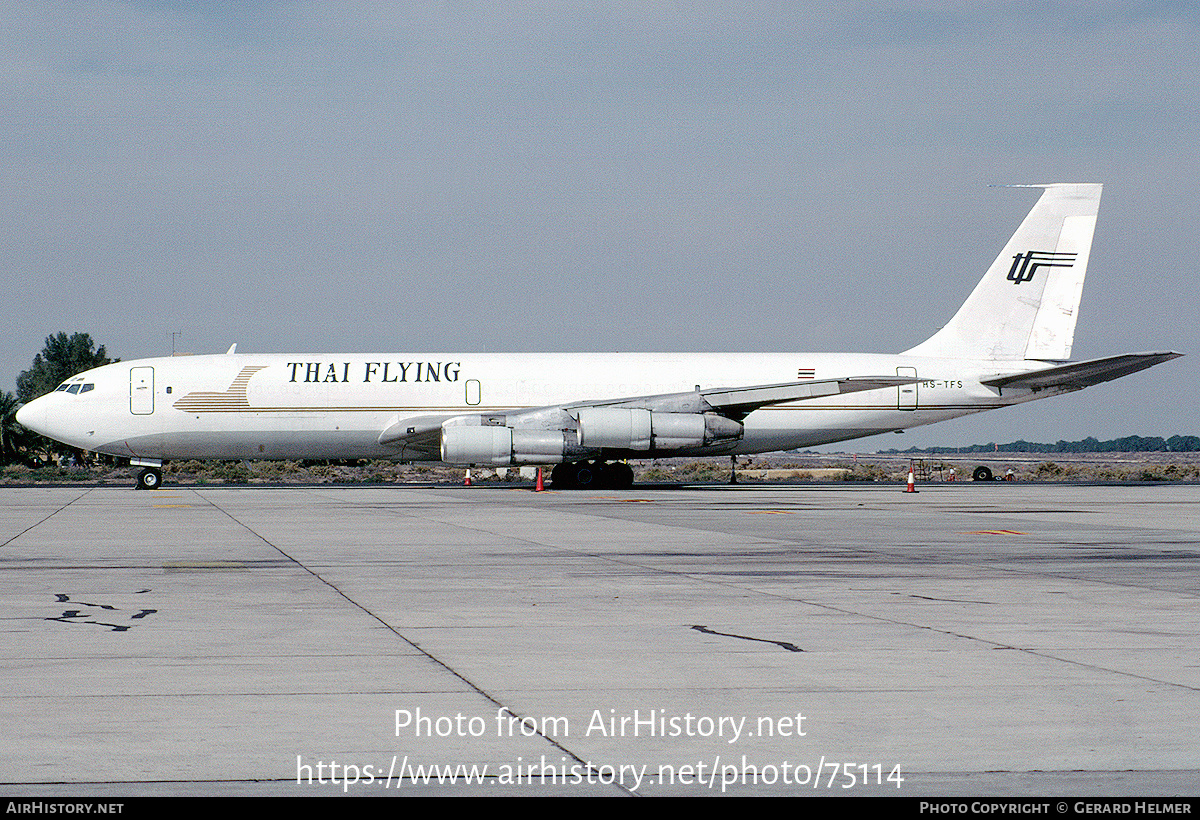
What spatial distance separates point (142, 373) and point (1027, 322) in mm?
27009

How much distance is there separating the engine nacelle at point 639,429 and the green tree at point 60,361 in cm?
7804

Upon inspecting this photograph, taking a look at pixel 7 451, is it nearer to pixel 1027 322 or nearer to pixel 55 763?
pixel 1027 322

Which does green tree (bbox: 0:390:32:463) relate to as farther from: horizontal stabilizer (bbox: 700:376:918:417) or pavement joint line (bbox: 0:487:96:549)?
horizontal stabilizer (bbox: 700:376:918:417)

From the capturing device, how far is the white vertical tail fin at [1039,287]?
39.7 meters

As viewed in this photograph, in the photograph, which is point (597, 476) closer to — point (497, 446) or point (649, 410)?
point (649, 410)

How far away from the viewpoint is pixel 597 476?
3769 centimetres

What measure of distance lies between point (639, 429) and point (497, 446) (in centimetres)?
399

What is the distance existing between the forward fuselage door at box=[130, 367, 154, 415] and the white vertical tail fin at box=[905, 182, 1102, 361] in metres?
24.3

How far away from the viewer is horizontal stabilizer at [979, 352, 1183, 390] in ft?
116

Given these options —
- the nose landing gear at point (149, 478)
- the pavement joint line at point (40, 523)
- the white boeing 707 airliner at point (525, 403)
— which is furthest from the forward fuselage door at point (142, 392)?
the pavement joint line at point (40, 523)

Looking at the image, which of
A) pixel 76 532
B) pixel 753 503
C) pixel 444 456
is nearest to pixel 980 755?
pixel 76 532

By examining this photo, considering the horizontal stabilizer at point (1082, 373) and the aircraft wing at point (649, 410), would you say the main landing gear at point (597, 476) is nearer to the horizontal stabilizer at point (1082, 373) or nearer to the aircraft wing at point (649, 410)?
the aircraft wing at point (649, 410)

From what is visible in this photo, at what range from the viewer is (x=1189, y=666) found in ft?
24.7


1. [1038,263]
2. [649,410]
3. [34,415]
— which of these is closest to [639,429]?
[649,410]
